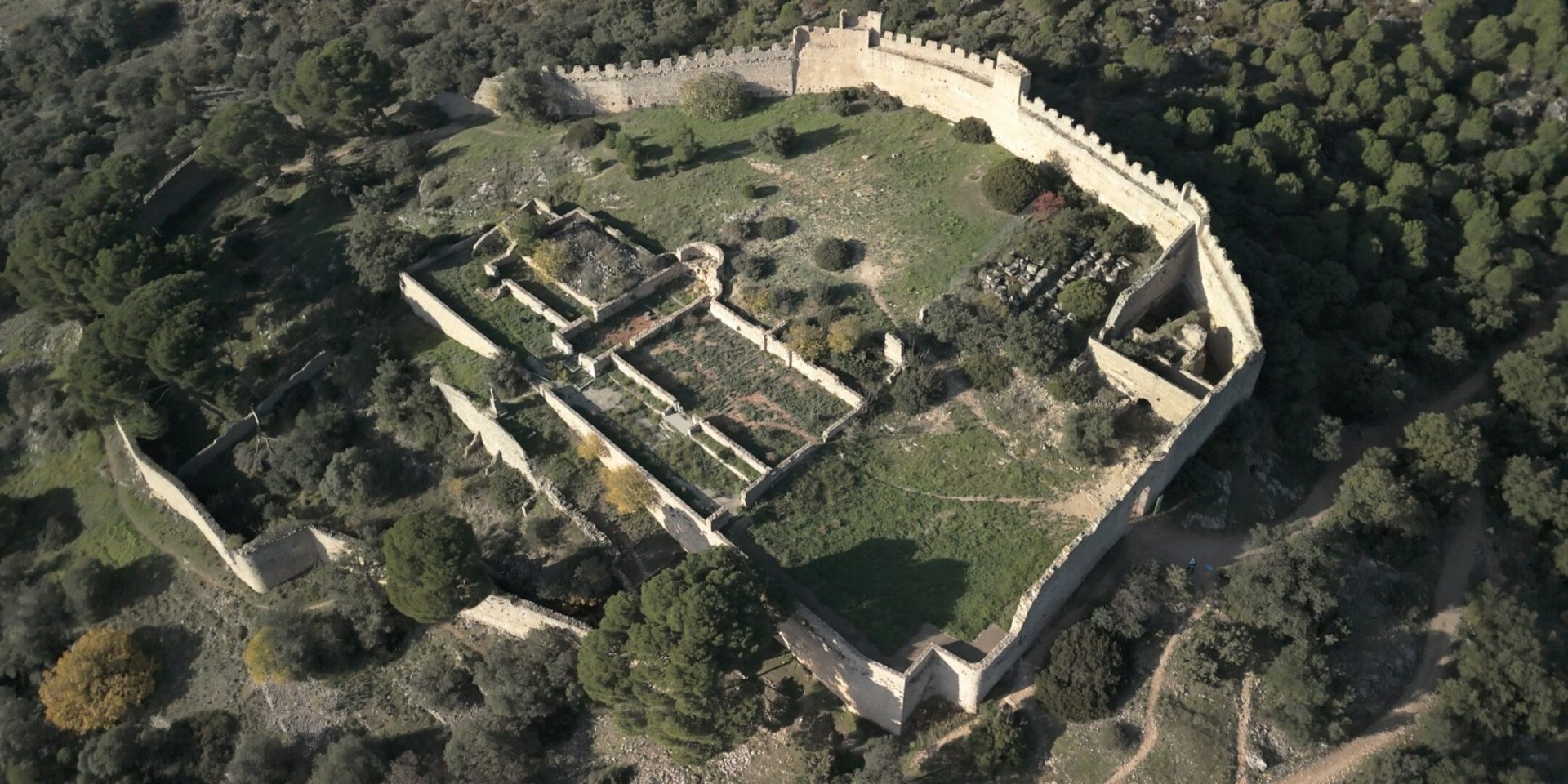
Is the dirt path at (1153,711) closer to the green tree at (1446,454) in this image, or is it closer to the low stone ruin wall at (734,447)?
the green tree at (1446,454)

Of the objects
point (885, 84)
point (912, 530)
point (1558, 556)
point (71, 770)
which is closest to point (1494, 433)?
point (1558, 556)

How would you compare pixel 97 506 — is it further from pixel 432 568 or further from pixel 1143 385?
pixel 1143 385

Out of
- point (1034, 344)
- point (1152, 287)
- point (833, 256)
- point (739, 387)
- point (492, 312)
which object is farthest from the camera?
point (492, 312)

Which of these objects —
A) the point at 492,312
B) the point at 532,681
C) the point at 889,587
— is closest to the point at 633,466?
the point at 532,681

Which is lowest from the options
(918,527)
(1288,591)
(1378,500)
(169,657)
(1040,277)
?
(169,657)

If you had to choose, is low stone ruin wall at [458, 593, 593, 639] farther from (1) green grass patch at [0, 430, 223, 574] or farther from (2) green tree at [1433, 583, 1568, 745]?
(2) green tree at [1433, 583, 1568, 745]

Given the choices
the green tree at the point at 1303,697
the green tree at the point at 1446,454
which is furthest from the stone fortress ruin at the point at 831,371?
the green tree at the point at 1446,454

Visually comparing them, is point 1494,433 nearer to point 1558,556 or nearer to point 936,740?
point 1558,556
